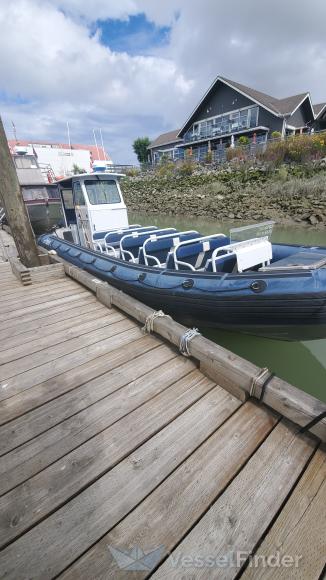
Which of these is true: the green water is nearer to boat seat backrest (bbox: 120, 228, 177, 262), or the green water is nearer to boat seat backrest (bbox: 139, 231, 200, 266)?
boat seat backrest (bbox: 139, 231, 200, 266)

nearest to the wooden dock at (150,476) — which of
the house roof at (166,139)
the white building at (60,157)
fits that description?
the house roof at (166,139)

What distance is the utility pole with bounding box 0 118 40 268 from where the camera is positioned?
4.11 metres

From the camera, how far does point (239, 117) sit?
25.1 m

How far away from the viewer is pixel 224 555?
3.92 ft

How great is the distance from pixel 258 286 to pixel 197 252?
1654mm

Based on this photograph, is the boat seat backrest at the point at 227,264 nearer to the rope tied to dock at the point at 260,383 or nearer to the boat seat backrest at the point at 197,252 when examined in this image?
Answer: the boat seat backrest at the point at 197,252

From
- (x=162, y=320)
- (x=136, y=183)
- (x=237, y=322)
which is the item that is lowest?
(x=237, y=322)

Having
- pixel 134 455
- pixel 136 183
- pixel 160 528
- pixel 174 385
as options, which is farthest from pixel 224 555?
pixel 136 183

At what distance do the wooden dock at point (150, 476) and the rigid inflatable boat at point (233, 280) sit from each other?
1.20 meters

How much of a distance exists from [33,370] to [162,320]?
4.31ft

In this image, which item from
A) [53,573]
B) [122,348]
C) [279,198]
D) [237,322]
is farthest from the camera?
[279,198]

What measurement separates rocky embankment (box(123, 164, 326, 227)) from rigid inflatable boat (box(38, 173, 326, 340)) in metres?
8.87

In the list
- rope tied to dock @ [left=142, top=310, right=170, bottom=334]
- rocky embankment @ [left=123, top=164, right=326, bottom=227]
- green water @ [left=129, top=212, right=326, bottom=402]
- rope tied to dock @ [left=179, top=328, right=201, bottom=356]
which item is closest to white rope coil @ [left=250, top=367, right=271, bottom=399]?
rope tied to dock @ [left=179, top=328, right=201, bottom=356]

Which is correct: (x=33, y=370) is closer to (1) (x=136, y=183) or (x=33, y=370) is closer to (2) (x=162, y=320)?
(2) (x=162, y=320)
